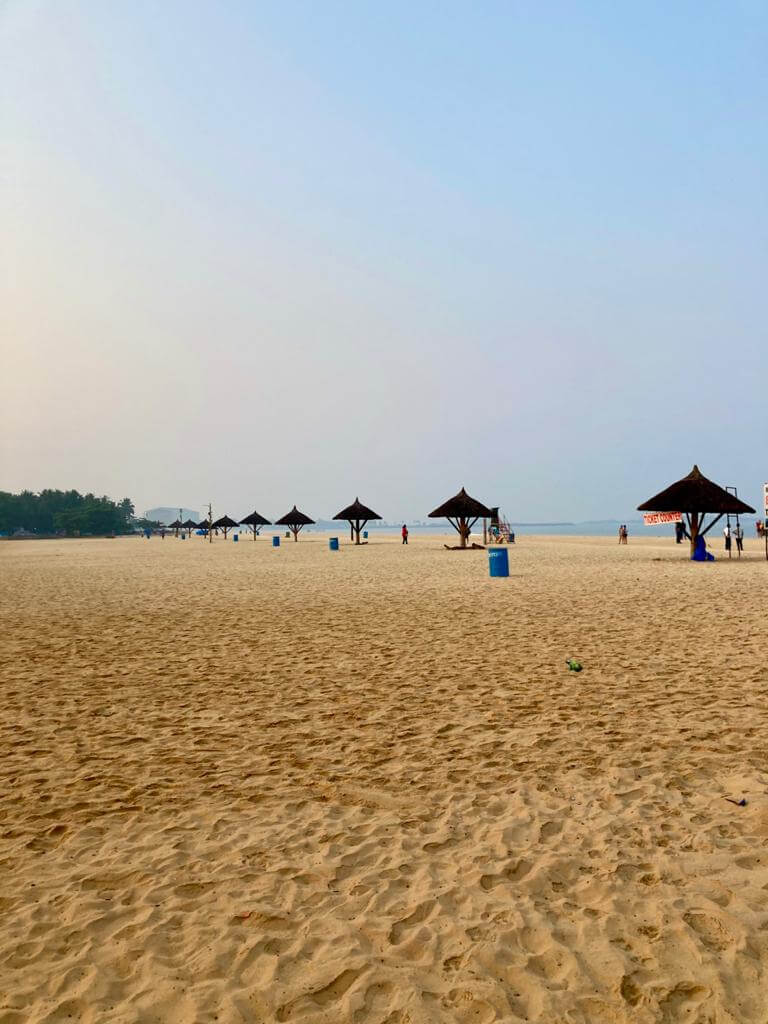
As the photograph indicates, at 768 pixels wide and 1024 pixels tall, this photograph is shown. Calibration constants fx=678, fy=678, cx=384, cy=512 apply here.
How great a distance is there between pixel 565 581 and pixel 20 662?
40.5 ft

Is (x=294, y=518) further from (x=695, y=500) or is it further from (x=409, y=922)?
(x=409, y=922)

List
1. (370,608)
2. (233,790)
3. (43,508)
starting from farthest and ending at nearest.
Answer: (43,508) < (370,608) < (233,790)

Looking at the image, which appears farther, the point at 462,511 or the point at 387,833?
the point at 462,511

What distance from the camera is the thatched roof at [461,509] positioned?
3466cm

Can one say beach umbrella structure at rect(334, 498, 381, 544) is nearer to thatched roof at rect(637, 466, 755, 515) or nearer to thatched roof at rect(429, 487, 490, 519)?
thatched roof at rect(429, 487, 490, 519)

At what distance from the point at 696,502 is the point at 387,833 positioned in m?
22.2

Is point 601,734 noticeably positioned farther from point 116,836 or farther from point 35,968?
point 35,968

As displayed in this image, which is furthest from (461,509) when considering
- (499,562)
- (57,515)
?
(57,515)

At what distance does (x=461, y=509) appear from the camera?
34.8 metres

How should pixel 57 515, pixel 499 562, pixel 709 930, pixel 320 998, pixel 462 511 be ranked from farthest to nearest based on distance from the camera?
pixel 57 515
pixel 462 511
pixel 499 562
pixel 709 930
pixel 320 998

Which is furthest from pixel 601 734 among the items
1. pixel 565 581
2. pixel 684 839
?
pixel 565 581

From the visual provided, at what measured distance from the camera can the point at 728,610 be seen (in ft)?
38.1

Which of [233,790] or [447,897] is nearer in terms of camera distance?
[447,897]

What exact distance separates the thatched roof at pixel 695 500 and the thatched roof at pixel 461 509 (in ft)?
38.7
